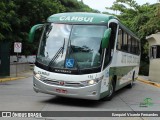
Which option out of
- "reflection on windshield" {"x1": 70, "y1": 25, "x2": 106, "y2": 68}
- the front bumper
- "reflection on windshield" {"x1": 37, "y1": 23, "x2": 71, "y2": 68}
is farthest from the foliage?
the front bumper

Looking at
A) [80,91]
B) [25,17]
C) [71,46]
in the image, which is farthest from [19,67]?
[80,91]

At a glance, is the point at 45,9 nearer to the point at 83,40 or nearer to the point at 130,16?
the point at 130,16

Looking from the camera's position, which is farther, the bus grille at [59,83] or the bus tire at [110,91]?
the bus tire at [110,91]

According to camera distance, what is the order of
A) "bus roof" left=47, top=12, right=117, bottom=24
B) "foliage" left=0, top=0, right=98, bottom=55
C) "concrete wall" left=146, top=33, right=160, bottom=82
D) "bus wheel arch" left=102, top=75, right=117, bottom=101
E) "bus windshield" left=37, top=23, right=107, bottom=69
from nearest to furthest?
1. "bus windshield" left=37, top=23, right=107, bottom=69
2. "bus roof" left=47, top=12, right=117, bottom=24
3. "bus wheel arch" left=102, top=75, right=117, bottom=101
4. "concrete wall" left=146, top=33, right=160, bottom=82
5. "foliage" left=0, top=0, right=98, bottom=55

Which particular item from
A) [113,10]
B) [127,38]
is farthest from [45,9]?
[127,38]

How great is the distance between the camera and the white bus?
11.9 meters

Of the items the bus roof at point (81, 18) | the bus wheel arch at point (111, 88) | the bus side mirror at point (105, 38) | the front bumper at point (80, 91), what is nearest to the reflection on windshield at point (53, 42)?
the bus roof at point (81, 18)

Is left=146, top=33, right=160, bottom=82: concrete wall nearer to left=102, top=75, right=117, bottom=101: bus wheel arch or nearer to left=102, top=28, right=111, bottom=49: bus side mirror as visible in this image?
left=102, top=75, right=117, bottom=101: bus wheel arch

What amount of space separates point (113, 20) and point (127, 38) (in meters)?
3.99

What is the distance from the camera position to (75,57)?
12.1 m

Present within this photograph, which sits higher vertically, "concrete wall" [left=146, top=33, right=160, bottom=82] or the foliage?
the foliage

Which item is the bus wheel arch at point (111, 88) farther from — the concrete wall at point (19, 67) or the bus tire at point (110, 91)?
the concrete wall at point (19, 67)

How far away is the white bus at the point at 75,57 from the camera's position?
1191 cm

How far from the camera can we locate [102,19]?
12859 millimetres
